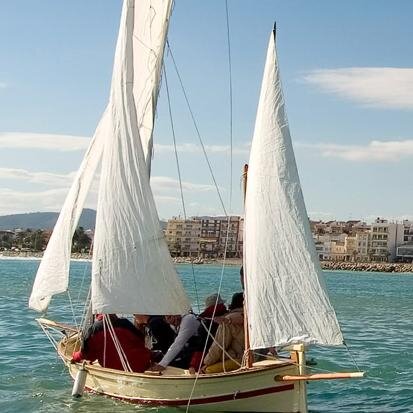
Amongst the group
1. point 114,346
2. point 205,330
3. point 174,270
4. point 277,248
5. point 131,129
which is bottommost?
point 114,346

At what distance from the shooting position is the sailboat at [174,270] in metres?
12.2

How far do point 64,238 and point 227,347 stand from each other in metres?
4.42

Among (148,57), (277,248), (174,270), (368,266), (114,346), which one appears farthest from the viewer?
(368,266)

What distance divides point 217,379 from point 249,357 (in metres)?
0.59

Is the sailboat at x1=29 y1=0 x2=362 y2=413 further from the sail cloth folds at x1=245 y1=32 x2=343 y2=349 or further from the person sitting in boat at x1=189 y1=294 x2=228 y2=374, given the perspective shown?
the person sitting in boat at x1=189 y1=294 x2=228 y2=374

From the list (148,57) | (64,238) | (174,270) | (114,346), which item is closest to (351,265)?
(64,238)

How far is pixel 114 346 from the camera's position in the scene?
46.8 feet

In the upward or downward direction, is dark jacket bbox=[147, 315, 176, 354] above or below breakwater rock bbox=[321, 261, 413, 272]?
above

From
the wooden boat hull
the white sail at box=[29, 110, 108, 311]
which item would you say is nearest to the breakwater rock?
the white sail at box=[29, 110, 108, 311]

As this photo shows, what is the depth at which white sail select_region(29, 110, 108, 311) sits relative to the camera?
16016 millimetres

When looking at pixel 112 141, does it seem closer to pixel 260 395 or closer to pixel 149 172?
pixel 149 172

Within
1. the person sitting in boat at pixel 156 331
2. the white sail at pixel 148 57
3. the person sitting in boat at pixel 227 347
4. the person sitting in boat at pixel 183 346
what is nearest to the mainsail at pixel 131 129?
the white sail at pixel 148 57

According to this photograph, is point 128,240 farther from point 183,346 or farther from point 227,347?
point 227,347

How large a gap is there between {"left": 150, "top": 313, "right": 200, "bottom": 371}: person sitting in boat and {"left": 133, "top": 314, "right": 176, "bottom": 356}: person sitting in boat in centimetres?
129
